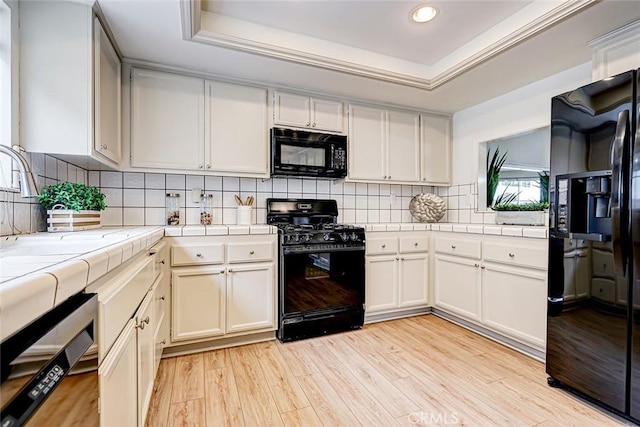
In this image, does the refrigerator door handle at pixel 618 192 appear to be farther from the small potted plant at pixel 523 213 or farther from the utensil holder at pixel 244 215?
the utensil holder at pixel 244 215

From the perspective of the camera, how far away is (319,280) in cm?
247

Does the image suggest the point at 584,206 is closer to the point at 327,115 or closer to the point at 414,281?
the point at 414,281

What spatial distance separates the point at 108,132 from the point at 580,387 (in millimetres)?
3047

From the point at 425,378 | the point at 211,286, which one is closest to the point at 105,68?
the point at 211,286

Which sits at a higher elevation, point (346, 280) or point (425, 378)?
point (346, 280)

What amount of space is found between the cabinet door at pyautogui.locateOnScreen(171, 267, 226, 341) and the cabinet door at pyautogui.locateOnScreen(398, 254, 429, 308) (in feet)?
5.17

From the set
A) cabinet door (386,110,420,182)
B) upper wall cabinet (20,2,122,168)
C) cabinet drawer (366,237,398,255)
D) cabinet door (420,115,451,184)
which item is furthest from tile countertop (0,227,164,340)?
cabinet door (420,115,451,184)

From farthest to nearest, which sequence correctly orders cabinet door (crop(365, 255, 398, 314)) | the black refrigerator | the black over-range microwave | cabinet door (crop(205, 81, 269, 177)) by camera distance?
cabinet door (crop(365, 255, 398, 314)) < the black over-range microwave < cabinet door (crop(205, 81, 269, 177)) < the black refrigerator

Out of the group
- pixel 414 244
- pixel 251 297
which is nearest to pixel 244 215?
pixel 251 297

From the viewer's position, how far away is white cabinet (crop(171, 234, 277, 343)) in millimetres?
2125

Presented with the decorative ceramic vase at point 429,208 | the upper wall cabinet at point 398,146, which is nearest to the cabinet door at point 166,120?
the upper wall cabinet at point 398,146

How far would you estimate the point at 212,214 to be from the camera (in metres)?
2.70

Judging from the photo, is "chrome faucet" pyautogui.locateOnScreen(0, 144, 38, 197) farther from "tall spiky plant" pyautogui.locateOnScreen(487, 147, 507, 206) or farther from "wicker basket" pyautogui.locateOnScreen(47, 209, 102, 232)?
"tall spiky plant" pyautogui.locateOnScreen(487, 147, 507, 206)

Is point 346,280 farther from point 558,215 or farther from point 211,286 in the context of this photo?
point 558,215
